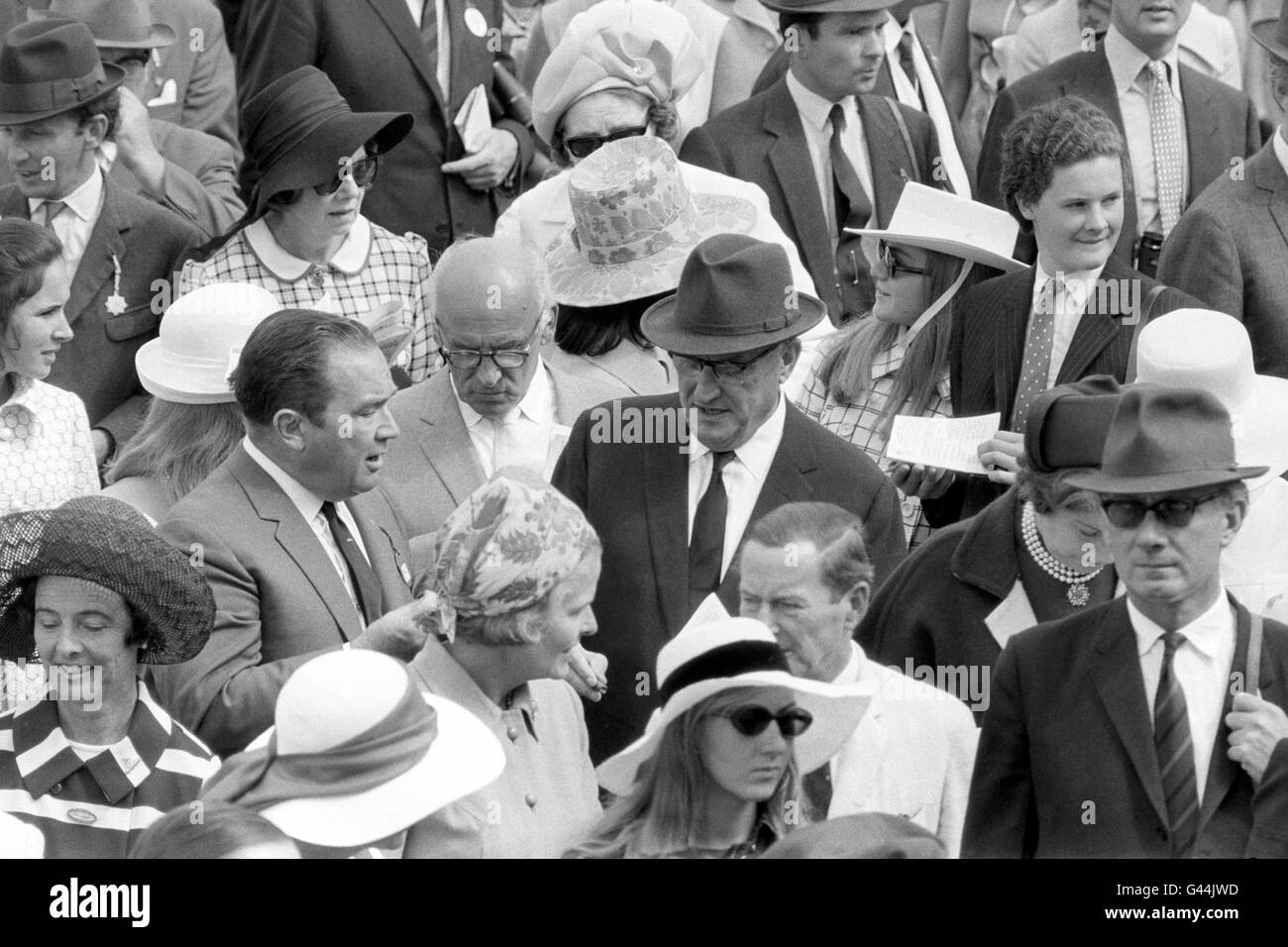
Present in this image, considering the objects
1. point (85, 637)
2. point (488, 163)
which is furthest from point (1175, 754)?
point (488, 163)

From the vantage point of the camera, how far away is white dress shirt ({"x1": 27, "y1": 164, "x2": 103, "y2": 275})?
7309 millimetres

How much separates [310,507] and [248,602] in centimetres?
29

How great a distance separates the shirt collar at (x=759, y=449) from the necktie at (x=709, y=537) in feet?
0.10

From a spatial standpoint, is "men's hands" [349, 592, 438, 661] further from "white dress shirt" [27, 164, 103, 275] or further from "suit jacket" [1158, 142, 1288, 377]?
"suit jacket" [1158, 142, 1288, 377]

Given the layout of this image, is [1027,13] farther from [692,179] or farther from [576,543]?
[576,543]

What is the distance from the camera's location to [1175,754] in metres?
4.76

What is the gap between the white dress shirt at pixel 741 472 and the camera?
585 cm

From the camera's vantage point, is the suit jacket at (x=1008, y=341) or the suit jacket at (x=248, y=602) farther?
the suit jacket at (x=1008, y=341)

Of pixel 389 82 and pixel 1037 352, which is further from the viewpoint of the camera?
pixel 389 82

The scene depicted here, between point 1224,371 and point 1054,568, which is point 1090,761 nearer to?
point 1054,568

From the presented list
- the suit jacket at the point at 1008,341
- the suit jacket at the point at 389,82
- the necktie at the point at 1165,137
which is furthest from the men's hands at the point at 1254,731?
the suit jacket at the point at 389,82

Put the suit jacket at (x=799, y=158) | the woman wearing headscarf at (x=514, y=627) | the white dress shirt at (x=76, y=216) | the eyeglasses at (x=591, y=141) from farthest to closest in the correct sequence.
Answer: the suit jacket at (x=799, y=158) < the eyeglasses at (x=591, y=141) < the white dress shirt at (x=76, y=216) < the woman wearing headscarf at (x=514, y=627)

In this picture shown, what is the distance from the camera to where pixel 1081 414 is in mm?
5324

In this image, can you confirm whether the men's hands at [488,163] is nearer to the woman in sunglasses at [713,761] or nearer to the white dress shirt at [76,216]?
the white dress shirt at [76,216]
